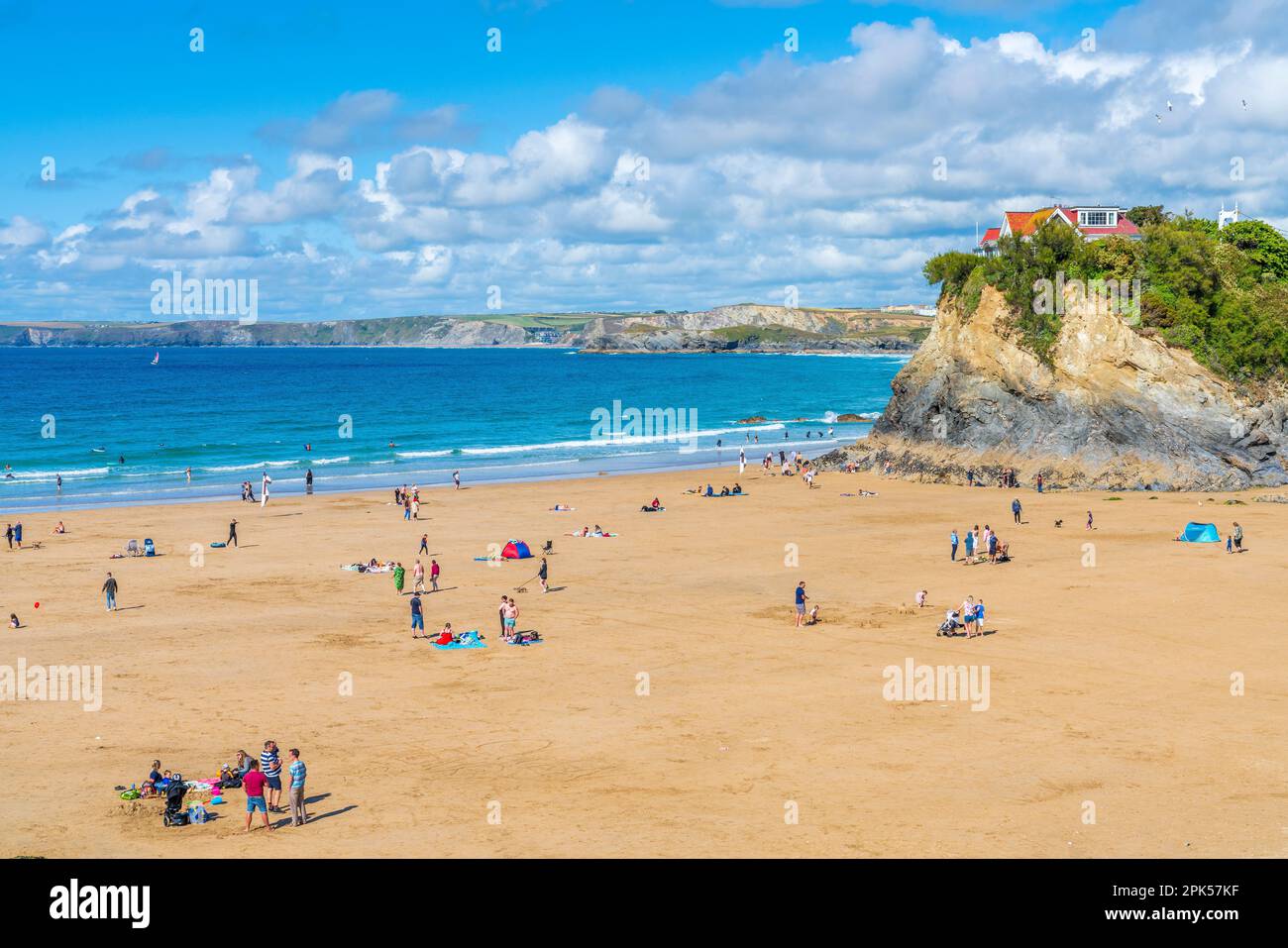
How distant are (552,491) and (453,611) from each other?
2853 cm

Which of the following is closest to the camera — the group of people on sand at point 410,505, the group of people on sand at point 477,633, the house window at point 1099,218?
the group of people on sand at point 477,633

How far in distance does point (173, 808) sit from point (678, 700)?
1067 centimetres

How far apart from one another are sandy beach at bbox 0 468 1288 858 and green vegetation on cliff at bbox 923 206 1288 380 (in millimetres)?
15935

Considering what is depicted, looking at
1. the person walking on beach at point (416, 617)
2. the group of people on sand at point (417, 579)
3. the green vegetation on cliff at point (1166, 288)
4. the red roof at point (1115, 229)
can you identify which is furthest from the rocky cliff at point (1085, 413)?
the person walking on beach at point (416, 617)

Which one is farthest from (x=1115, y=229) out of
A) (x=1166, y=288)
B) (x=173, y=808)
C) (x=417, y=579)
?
(x=173, y=808)

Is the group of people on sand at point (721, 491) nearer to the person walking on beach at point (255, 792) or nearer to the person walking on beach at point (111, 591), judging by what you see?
the person walking on beach at point (111, 591)

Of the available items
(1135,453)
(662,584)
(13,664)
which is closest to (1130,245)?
(1135,453)

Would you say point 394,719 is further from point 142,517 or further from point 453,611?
point 142,517

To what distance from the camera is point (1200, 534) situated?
41.7 metres

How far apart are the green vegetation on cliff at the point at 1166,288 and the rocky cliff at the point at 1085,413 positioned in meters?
1.02

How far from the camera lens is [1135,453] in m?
55.7

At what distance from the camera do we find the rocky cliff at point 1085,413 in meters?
55.1
